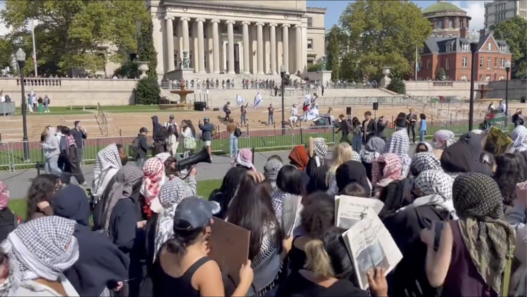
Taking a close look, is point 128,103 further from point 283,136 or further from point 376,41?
point 376,41

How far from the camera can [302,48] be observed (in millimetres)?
80312

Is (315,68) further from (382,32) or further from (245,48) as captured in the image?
(245,48)

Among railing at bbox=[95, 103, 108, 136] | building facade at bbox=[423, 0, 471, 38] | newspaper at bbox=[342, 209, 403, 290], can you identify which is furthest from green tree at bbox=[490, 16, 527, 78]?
newspaper at bbox=[342, 209, 403, 290]

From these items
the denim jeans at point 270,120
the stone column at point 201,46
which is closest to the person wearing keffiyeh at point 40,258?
the denim jeans at point 270,120

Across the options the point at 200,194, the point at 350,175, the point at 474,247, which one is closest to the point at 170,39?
the point at 200,194

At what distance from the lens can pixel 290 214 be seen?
4762 mm

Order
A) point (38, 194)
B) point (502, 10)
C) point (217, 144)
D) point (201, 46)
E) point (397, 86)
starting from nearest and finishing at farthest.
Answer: point (38, 194) < point (217, 144) < point (397, 86) < point (201, 46) < point (502, 10)

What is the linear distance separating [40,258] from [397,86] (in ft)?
225

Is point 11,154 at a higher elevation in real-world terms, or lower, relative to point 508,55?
lower

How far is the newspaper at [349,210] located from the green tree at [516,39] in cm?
10907

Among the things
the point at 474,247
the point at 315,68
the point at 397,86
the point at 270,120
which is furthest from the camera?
the point at 315,68

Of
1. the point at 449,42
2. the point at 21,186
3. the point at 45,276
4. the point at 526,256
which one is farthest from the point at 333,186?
the point at 449,42

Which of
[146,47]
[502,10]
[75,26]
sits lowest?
[146,47]

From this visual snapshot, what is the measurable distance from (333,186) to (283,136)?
17452 millimetres
